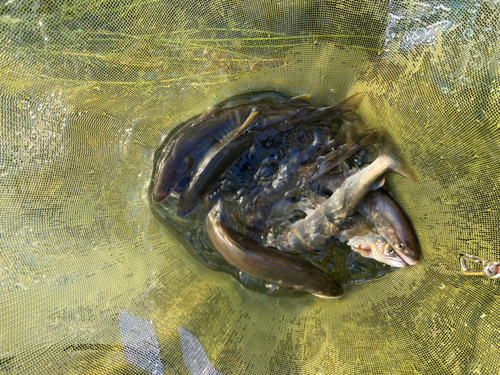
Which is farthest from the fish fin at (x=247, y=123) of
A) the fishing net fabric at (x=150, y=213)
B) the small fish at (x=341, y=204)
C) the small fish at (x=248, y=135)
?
the small fish at (x=341, y=204)

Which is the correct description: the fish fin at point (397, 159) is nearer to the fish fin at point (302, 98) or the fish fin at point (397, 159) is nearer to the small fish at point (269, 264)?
the fish fin at point (302, 98)

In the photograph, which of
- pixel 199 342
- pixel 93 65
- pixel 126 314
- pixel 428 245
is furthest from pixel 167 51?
→ pixel 428 245

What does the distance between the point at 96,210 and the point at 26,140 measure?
0.76 m

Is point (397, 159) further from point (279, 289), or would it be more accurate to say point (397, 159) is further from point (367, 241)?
point (279, 289)

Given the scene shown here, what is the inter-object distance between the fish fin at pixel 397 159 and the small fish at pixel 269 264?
3.32 feet

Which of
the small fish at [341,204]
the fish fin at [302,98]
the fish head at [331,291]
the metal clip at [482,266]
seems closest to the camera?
the metal clip at [482,266]

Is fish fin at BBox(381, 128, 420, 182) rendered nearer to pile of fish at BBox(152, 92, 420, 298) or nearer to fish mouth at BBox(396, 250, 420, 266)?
pile of fish at BBox(152, 92, 420, 298)

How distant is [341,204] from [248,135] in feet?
3.06

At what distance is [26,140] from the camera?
2.52 m

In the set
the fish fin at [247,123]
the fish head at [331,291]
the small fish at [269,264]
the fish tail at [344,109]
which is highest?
the fish tail at [344,109]

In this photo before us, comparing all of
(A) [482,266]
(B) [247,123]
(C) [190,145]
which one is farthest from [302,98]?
(A) [482,266]

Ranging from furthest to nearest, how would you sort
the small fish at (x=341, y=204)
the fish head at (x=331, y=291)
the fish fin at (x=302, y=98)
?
the fish fin at (x=302, y=98), the fish head at (x=331, y=291), the small fish at (x=341, y=204)

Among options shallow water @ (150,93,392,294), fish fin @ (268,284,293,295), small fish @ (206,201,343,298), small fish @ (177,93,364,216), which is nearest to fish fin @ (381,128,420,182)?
shallow water @ (150,93,392,294)

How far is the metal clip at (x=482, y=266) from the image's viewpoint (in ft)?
7.55
